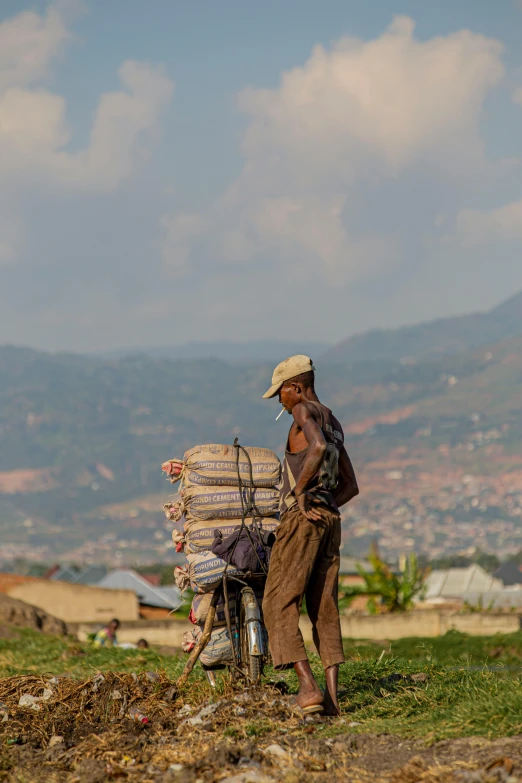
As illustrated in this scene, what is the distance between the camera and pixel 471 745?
6363 mm

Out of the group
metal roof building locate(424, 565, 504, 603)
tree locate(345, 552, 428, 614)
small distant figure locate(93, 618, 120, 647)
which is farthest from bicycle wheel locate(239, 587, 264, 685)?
metal roof building locate(424, 565, 504, 603)

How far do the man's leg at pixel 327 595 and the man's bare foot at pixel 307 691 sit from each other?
267mm

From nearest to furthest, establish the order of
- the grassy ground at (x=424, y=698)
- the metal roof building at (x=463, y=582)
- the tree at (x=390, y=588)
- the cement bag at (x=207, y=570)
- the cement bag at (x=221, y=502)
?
1. the grassy ground at (x=424, y=698)
2. the cement bag at (x=207, y=570)
3. the cement bag at (x=221, y=502)
4. the tree at (x=390, y=588)
5. the metal roof building at (x=463, y=582)

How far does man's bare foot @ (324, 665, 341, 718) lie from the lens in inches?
300

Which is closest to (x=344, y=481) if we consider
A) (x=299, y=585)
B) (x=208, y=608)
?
(x=299, y=585)

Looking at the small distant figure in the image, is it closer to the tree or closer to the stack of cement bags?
the tree

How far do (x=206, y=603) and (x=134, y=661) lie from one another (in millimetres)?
5836

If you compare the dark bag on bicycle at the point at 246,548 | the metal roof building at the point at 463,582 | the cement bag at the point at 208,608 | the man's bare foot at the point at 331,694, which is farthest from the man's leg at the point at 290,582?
the metal roof building at the point at 463,582

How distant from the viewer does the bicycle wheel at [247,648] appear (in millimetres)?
8352

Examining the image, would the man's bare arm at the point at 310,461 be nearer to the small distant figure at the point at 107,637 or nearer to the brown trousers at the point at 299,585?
the brown trousers at the point at 299,585

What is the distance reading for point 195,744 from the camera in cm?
710

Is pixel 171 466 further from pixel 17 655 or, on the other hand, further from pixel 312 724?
pixel 17 655

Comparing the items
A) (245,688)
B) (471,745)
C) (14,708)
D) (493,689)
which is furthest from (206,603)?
(471,745)

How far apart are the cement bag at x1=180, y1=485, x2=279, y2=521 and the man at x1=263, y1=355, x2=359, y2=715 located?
121cm
